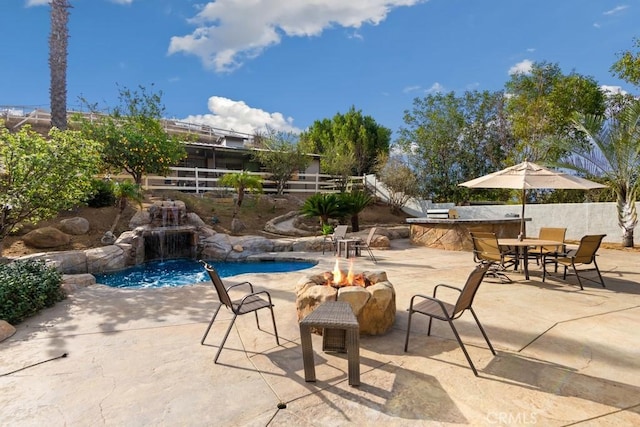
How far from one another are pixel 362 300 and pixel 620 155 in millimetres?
11843

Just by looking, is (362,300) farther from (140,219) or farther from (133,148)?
(133,148)

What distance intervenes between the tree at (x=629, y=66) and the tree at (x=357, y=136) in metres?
15.6

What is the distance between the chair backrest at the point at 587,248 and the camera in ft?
18.1

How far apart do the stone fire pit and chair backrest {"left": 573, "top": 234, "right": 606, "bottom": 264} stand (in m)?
3.91

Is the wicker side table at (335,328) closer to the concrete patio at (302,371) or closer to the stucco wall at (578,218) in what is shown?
the concrete patio at (302,371)

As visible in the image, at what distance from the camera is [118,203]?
12.2 meters

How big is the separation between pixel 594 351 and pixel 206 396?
3.48m

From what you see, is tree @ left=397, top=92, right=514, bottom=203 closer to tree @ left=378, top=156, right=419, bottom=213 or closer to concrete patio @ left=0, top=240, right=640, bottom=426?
tree @ left=378, top=156, right=419, bottom=213

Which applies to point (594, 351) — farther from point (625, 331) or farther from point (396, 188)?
point (396, 188)

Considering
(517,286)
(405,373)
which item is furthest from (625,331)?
(405,373)

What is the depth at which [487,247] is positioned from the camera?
6.09m

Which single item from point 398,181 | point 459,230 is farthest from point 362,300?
point 398,181

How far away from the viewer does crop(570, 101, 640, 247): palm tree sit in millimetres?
10352

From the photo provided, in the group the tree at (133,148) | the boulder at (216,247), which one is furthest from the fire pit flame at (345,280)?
the tree at (133,148)
